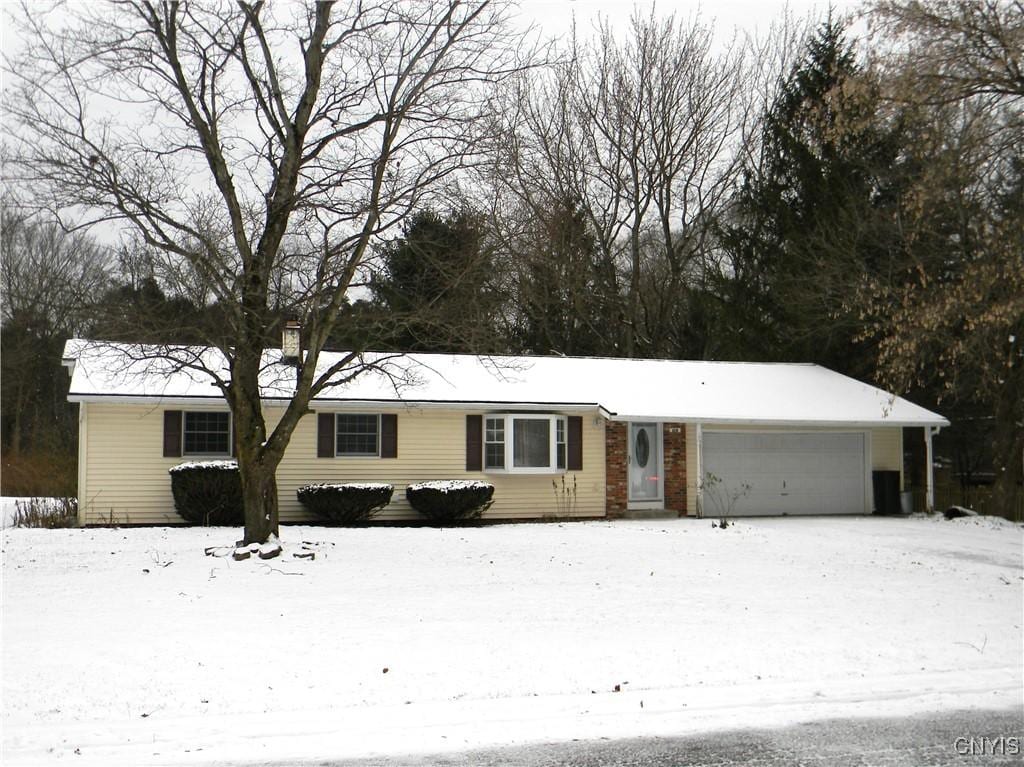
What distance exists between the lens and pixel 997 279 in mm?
13344

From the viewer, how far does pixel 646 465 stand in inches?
865

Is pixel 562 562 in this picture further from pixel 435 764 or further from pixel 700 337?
pixel 700 337

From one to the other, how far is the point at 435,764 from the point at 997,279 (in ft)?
35.4

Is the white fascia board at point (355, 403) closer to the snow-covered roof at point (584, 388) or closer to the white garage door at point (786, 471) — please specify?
the snow-covered roof at point (584, 388)

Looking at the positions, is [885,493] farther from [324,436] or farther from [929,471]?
[324,436]

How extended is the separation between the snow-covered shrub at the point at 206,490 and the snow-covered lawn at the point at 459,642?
2.06 metres

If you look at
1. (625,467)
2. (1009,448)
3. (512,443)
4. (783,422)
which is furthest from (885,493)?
(512,443)

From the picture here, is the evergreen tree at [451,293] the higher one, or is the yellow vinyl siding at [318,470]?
the evergreen tree at [451,293]

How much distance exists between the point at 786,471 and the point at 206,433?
42.8 ft

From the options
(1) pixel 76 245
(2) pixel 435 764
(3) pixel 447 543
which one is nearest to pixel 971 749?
(2) pixel 435 764

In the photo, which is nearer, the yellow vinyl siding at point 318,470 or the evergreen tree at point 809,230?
the yellow vinyl siding at point 318,470

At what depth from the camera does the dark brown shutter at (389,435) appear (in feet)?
65.7

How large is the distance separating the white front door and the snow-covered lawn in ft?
19.0

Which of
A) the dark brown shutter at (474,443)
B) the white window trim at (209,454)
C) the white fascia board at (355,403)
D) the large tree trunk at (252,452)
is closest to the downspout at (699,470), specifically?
the white fascia board at (355,403)
